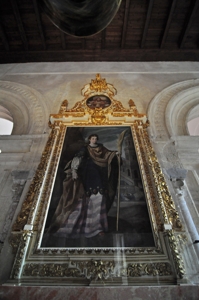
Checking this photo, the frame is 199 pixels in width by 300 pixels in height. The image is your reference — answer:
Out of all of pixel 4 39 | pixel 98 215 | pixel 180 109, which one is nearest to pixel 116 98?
pixel 180 109

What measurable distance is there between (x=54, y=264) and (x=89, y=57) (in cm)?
668

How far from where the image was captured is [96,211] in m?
2.96

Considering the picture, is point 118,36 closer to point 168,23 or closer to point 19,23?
point 168,23

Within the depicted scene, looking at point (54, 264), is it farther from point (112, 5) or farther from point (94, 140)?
point (112, 5)

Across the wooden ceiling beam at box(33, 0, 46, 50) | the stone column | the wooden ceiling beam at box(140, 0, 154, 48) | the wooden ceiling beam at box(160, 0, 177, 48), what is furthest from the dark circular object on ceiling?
the wooden ceiling beam at box(160, 0, 177, 48)

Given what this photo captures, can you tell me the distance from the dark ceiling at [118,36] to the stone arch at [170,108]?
6.15ft

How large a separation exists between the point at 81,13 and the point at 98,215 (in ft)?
8.98

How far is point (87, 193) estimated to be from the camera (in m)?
3.22

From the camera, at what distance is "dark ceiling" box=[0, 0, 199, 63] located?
5.96 meters

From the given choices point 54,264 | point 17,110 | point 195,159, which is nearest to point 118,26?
point 17,110

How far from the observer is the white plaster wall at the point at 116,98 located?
340 cm

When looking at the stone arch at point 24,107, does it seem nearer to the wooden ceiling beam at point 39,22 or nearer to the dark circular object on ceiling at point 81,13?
the wooden ceiling beam at point 39,22

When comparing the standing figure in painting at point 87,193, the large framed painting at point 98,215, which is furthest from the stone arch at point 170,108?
the standing figure in painting at point 87,193

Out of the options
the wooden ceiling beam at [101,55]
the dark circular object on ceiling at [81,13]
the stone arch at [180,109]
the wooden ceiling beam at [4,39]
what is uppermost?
the wooden ceiling beam at [101,55]
